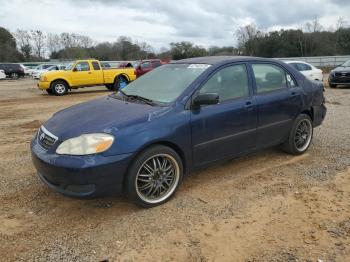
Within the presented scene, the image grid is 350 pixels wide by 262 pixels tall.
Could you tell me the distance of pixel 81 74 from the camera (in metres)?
17.7

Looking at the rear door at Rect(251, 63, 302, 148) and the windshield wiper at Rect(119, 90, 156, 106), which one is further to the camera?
the rear door at Rect(251, 63, 302, 148)

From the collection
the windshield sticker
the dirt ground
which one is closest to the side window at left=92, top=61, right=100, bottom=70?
the dirt ground

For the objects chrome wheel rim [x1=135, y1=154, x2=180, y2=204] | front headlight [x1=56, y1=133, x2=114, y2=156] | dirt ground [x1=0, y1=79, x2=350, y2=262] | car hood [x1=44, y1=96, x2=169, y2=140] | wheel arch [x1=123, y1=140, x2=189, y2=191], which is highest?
car hood [x1=44, y1=96, x2=169, y2=140]

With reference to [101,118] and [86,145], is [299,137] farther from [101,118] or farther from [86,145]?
[86,145]

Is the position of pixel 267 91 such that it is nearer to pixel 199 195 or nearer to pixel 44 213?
pixel 199 195

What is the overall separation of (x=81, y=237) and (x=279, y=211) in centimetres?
210

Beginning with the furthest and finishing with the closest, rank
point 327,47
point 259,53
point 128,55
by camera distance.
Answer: point 128,55 → point 259,53 → point 327,47

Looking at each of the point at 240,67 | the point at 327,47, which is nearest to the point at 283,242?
the point at 240,67

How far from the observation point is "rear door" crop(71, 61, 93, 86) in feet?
57.7

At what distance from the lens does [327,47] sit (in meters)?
51.4

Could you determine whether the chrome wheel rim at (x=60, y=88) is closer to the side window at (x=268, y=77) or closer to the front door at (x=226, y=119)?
the side window at (x=268, y=77)

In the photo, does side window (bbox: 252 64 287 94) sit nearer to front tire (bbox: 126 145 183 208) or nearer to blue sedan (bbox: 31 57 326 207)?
blue sedan (bbox: 31 57 326 207)

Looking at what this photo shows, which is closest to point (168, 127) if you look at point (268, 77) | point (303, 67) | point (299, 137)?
point (268, 77)

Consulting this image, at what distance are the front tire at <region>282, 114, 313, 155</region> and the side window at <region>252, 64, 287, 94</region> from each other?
68 centimetres
